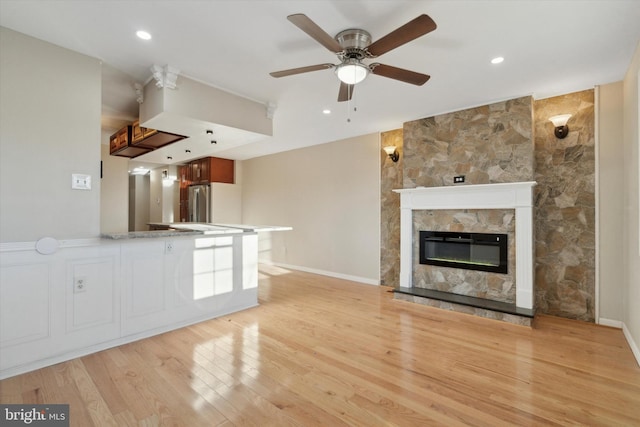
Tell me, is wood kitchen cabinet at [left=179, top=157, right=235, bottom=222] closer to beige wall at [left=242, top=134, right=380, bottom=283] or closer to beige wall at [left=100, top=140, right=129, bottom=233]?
beige wall at [left=242, top=134, right=380, bottom=283]

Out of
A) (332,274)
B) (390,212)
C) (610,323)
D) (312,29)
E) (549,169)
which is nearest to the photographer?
(312,29)

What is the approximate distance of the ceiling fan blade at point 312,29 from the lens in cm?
163

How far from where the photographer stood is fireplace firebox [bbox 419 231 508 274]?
3705 millimetres

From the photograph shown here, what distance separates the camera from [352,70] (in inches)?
88.3

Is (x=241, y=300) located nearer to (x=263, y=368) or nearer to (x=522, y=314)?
(x=263, y=368)

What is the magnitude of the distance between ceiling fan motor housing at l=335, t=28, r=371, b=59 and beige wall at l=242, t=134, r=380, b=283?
3001 millimetres

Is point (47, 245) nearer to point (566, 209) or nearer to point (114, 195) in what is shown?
point (114, 195)

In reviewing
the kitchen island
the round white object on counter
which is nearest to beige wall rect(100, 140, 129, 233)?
the kitchen island

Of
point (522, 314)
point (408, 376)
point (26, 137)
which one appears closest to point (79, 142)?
point (26, 137)

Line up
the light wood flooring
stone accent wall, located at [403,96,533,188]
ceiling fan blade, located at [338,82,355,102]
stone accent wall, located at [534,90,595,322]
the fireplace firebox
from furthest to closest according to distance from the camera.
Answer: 1. the fireplace firebox
2. stone accent wall, located at [403,96,533,188]
3. stone accent wall, located at [534,90,595,322]
4. ceiling fan blade, located at [338,82,355,102]
5. the light wood flooring

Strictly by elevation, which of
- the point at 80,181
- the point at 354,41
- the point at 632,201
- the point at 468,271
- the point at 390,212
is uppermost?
the point at 354,41

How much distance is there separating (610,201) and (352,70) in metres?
3.29

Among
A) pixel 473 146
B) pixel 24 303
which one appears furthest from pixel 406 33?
pixel 24 303

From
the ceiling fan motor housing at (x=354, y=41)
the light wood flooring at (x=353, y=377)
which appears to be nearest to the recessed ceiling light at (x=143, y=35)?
the ceiling fan motor housing at (x=354, y=41)
